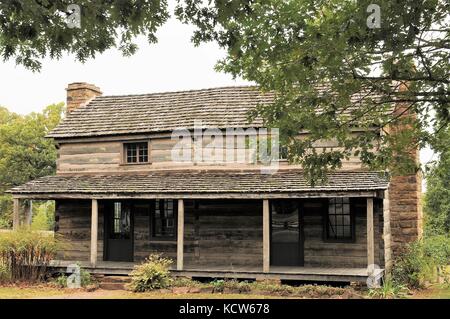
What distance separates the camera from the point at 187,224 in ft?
62.7

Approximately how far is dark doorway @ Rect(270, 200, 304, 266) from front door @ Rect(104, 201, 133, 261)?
18.0ft

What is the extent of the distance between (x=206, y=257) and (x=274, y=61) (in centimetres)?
1140

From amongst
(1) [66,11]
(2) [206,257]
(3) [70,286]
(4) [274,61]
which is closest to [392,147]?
(4) [274,61]

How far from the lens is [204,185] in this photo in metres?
17.8

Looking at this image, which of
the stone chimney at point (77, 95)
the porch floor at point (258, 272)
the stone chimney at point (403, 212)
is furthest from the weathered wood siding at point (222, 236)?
the stone chimney at point (77, 95)

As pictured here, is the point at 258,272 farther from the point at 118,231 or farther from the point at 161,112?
the point at 161,112

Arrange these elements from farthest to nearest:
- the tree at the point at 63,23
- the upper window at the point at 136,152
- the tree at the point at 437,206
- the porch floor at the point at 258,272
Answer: the tree at the point at 437,206 < the upper window at the point at 136,152 < the porch floor at the point at 258,272 < the tree at the point at 63,23

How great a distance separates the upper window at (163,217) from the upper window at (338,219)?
5.66 metres

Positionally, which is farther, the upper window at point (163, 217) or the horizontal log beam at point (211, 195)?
the upper window at point (163, 217)

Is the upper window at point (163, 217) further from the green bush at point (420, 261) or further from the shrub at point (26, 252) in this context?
the green bush at point (420, 261)

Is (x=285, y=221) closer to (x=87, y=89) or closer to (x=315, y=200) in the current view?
(x=315, y=200)

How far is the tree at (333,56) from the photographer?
7035 mm

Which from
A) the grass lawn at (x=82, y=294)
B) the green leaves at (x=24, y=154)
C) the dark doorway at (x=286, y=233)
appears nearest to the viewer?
the grass lawn at (x=82, y=294)

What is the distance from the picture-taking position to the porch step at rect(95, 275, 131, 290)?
17188 millimetres
